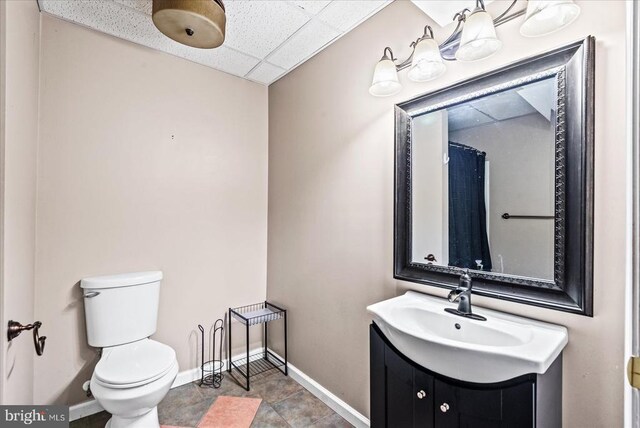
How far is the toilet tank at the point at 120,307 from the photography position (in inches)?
73.8

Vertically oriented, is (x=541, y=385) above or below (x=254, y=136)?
below

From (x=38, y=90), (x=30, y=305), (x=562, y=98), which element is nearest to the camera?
(x=562, y=98)

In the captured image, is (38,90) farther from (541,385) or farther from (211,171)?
(541,385)

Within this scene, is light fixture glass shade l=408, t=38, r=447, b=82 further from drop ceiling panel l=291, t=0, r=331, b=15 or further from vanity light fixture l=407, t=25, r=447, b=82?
drop ceiling panel l=291, t=0, r=331, b=15

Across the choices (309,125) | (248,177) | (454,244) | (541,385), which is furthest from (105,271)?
(541,385)

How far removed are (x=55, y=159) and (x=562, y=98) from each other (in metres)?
2.60

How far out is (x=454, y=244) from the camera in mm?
1467

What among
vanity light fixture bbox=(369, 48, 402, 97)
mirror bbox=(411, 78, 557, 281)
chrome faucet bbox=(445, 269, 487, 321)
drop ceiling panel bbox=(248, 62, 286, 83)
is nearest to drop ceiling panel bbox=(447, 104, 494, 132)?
mirror bbox=(411, 78, 557, 281)

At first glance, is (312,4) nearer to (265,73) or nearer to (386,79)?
(386,79)

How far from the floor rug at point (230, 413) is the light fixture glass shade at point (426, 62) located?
218 cm

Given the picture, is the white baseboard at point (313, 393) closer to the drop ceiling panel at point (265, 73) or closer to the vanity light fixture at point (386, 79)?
the vanity light fixture at point (386, 79)

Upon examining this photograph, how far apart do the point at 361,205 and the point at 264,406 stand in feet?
4.87

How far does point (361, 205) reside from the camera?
1.89 metres

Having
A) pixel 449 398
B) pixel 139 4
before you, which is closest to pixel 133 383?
pixel 449 398
